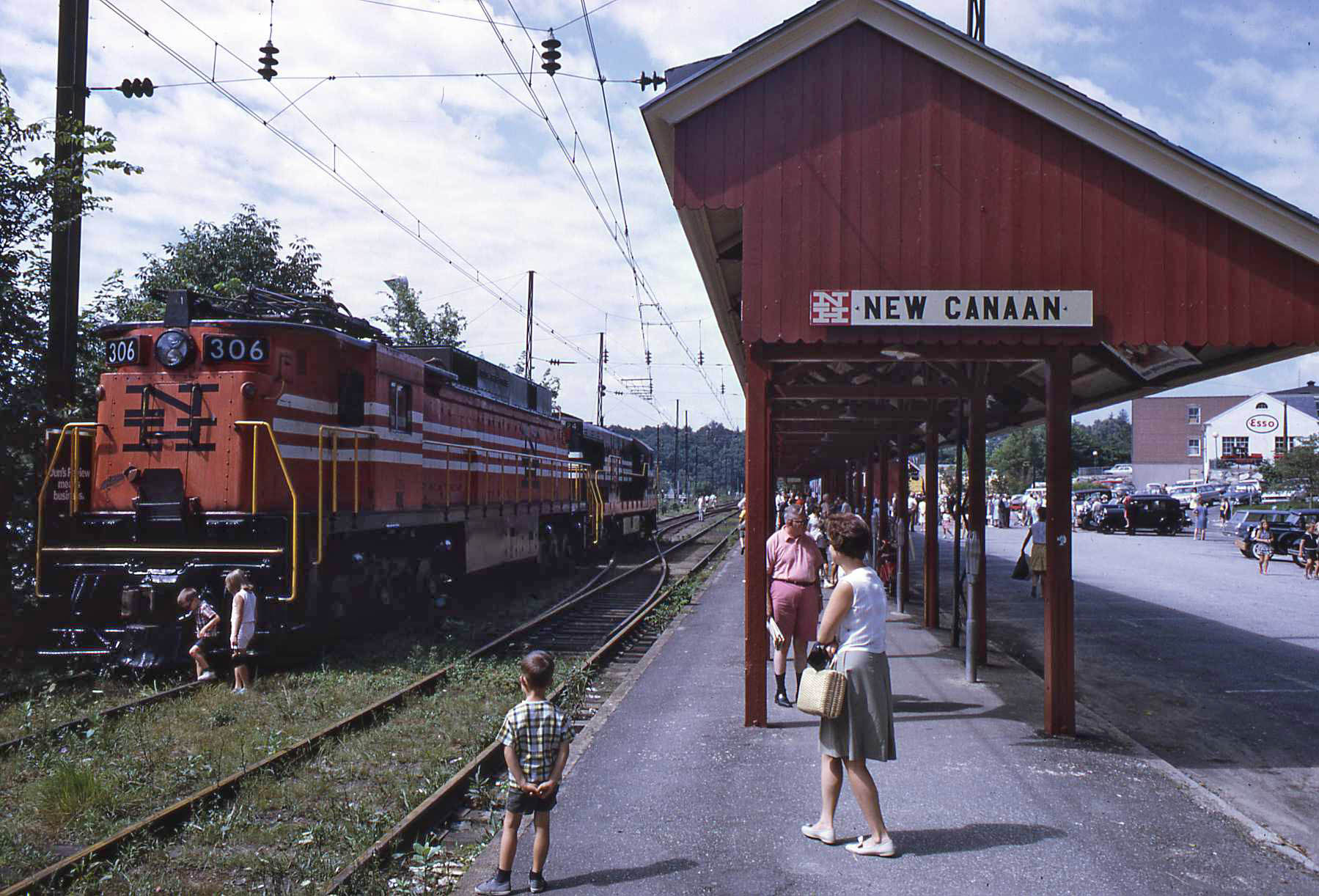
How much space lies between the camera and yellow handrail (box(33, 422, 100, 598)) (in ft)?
35.4

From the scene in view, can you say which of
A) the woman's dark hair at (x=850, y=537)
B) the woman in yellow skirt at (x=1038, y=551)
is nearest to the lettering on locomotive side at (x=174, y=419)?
the woman's dark hair at (x=850, y=537)

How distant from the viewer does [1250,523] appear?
32281mm

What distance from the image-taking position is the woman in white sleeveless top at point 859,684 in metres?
5.55

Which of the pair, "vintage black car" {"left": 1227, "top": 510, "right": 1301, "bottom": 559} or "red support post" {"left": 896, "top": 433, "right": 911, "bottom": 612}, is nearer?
"red support post" {"left": 896, "top": 433, "right": 911, "bottom": 612}

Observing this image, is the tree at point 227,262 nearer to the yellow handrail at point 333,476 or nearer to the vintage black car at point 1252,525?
the yellow handrail at point 333,476

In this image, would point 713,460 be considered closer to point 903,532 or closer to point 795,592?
point 903,532

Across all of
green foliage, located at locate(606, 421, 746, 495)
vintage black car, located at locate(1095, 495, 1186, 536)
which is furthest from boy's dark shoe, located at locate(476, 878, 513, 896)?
green foliage, located at locate(606, 421, 746, 495)

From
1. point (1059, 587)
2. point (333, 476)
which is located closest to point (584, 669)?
point (333, 476)

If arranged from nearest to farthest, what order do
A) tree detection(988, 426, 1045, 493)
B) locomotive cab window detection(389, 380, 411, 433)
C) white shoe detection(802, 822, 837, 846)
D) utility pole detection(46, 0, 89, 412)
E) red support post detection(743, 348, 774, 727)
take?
white shoe detection(802, 822, 837, 846)
red support post detection(743, 348, 774, 727)
utility pole detection(46, 0, 89, 412)
locomotive cab window detection(389, 380, 411, 433)
tree detection(988, 426, 1045, 493)

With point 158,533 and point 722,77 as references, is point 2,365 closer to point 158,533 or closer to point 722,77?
point 158,533

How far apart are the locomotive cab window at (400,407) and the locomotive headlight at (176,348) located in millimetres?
2746

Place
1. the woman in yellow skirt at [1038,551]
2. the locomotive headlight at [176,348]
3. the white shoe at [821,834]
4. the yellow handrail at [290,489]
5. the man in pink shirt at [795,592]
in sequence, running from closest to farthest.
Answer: the white shoe at [821,834] → the man in pink shirt at [795,592] → the yellow handrail at [290,489] → the locomotive headlight at [176,348] → the woman in yellow skirt at [1038,551]

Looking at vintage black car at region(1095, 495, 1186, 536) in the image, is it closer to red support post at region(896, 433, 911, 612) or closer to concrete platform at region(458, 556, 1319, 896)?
red support post at region(896, 433, 911, 612)

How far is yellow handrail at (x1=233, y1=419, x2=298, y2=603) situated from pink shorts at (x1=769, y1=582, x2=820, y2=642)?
494 cm
